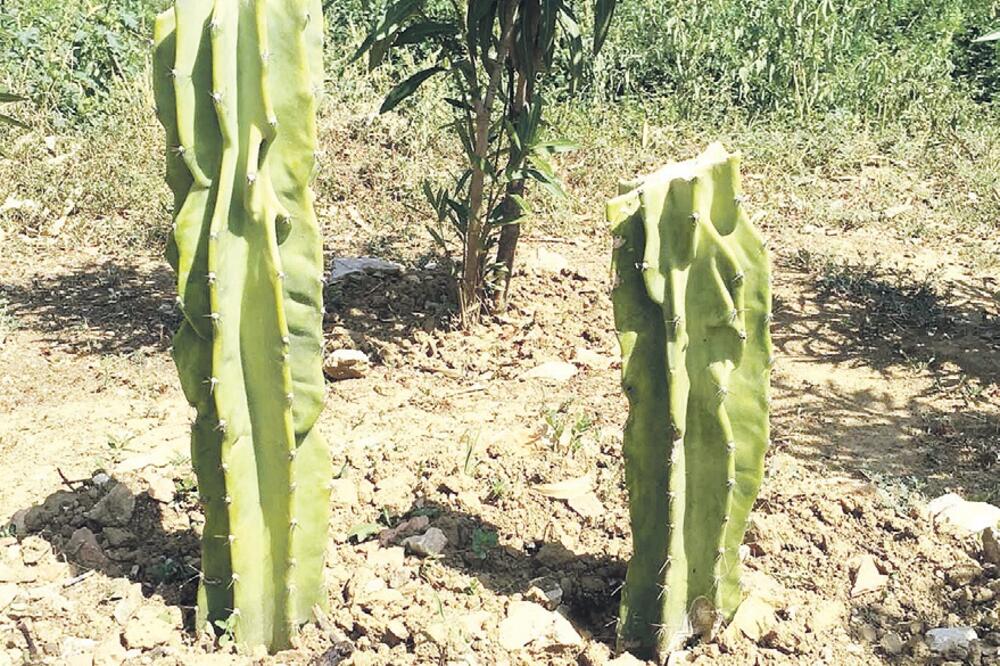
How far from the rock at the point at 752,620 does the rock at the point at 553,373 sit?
1.67 meters

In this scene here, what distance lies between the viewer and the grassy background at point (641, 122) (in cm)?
678

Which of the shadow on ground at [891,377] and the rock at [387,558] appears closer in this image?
the rock at [387,558]

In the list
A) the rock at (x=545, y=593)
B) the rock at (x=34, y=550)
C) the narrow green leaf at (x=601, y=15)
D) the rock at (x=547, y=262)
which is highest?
the narrow green leaf at (x=601, y=15)

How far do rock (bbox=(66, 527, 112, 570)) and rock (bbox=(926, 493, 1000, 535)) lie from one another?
2492mm

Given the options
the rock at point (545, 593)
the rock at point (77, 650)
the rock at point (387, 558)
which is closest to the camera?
the rock at point (77, 650)

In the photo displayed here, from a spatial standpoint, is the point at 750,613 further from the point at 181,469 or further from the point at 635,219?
the point at 181,469

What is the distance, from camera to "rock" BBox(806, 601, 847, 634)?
334 centimetres

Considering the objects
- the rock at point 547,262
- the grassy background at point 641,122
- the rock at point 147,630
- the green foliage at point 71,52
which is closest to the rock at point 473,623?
the rock at point 147,630

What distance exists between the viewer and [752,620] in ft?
10.8

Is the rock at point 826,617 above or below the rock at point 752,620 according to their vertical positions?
below

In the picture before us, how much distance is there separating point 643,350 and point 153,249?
163 inches

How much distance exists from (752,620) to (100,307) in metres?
3.58

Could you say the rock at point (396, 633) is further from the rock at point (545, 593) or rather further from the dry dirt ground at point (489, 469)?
the rock at point (545, 593)

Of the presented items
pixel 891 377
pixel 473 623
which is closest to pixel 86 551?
pixel 473 623
